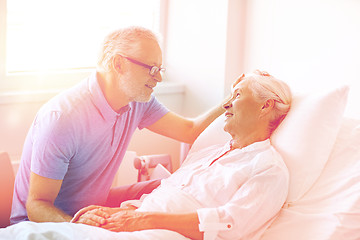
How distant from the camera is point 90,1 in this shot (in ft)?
10.5

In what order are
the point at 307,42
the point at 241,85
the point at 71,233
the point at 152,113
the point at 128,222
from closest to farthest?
the point at 71,233 < the point at 128,222 < the point at 241,85 < the point at 152,113 < the point at 307,42

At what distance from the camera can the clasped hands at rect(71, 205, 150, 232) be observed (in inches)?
74.4

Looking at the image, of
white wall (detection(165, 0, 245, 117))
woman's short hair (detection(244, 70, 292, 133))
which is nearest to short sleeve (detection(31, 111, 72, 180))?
woman's short hair (detection(244, 70, 292, 133))

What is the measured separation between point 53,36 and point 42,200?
130 cm

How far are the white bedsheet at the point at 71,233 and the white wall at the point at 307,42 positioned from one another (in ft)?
3.97

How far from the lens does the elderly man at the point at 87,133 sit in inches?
82.4

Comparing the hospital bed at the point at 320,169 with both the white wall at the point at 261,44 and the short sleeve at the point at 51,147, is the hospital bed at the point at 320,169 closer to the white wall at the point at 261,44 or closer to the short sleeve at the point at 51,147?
the white wall at the point at 261,44

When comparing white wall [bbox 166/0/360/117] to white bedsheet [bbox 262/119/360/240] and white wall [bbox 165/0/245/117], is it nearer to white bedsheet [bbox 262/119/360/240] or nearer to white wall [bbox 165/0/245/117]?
white wall [bbox 165/0/245/117]

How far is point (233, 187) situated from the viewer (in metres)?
1.97

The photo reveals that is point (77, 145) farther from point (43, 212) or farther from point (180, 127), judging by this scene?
point (180, 127)

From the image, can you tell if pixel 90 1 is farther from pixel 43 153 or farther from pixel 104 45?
pixel 43 153

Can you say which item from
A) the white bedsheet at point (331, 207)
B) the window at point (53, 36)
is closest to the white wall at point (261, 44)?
the window at point (53, 36)

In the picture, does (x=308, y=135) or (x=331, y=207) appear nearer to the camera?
(x=331, y=207)

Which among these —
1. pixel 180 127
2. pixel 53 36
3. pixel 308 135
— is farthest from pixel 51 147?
pixel 53 36
